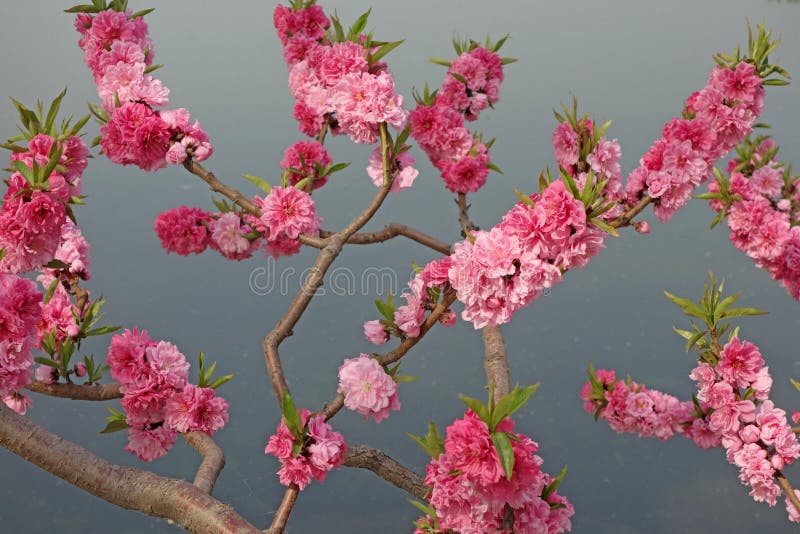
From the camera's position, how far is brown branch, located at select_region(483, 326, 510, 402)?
275 centimetres

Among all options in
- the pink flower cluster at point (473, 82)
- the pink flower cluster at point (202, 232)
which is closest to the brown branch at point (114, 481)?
the pink flower cluster at point (202, 232)

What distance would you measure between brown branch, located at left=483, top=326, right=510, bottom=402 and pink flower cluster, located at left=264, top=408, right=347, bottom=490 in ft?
3.26

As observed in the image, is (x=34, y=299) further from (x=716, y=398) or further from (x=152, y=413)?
(x=716, y=398)

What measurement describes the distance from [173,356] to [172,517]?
1.30 feet

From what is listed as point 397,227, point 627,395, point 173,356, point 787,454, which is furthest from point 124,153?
point 787,454

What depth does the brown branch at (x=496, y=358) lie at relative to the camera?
2.75 meters

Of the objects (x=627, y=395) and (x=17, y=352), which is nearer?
(x=17, y=352)

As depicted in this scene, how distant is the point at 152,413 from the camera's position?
213 centimetres

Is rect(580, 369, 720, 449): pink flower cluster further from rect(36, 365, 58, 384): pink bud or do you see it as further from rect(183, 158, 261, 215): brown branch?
rect(36, 365, 58, 384): pink bud

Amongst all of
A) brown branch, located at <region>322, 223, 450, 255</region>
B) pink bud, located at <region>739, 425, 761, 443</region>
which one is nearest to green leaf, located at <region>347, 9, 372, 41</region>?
brown branch, located at <region>322, 223, 450, 255</region>

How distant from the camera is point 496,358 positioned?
284 centimetres

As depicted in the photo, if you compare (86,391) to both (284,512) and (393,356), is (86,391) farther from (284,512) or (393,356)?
(393,356)

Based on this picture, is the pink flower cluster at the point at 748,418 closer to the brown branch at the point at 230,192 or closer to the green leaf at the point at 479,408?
the green leaf at the point at 479,408

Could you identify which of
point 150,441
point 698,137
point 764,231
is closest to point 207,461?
point 150,441
